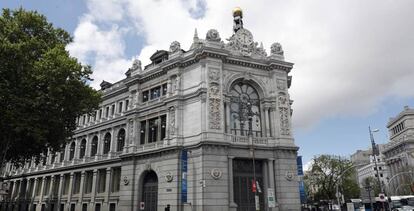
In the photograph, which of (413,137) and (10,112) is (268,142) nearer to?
(10,112)

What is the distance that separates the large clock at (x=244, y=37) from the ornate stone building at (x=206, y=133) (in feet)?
0.40

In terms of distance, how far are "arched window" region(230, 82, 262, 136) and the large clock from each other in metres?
4.62

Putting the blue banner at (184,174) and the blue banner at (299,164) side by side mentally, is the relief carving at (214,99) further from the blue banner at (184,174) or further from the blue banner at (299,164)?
the blue banner at (299,164)

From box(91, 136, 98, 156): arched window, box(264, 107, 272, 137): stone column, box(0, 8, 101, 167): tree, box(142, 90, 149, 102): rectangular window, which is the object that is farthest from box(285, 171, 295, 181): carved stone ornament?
box(91, 136, 98, 156): arched window

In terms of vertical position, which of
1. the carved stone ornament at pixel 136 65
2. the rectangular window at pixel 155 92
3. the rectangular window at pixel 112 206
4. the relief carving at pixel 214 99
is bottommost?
the rectangular window at pixel 112 206

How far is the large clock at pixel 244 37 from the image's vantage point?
3822 cm

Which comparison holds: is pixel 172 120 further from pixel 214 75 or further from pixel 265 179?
pixel 265 179

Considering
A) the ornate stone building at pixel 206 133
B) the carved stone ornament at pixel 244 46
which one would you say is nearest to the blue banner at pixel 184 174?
the ornate stone building at pixel 206 133

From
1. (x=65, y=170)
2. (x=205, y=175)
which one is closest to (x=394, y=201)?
(x=205, y=175)

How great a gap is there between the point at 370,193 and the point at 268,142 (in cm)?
1165

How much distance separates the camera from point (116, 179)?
43312mm

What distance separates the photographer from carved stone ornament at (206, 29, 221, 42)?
36219 mm

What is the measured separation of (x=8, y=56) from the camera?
2605cm

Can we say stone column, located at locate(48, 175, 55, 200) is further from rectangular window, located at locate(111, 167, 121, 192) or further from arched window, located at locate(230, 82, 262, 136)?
arched window, located at locate(230, 82, 262, 136)
